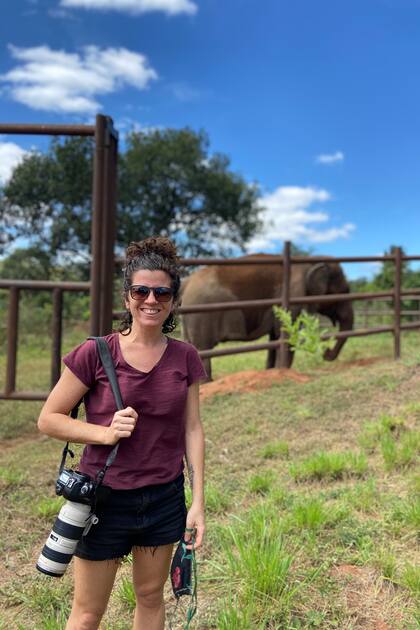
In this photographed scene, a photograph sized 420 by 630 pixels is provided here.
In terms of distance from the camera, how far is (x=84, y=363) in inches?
67.2

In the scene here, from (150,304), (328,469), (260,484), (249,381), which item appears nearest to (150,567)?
(150,304)

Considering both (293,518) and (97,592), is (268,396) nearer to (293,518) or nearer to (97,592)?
(293,518)

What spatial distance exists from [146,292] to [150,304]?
0.04 m

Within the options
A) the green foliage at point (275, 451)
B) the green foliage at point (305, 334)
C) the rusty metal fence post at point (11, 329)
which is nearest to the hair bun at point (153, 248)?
the green foliage at point (275, 451)

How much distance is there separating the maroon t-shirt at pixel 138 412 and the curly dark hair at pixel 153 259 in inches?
7.0

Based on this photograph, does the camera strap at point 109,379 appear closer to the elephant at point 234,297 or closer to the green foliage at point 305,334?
the green foliage at point 305,334

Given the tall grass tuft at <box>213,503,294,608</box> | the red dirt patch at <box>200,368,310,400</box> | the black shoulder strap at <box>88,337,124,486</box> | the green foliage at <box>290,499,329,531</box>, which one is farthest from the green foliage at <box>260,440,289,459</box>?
the black shoulder strap at <box>88,337,124,486</box>

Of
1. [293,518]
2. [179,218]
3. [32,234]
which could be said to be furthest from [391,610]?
[179,218]

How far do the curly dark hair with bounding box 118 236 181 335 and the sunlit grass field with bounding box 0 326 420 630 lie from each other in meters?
1.18

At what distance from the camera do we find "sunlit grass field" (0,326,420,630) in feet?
7.29

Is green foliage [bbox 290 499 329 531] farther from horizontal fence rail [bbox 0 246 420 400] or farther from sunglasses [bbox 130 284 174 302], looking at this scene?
horizontal fence rail [bbox 0 246 420 400]

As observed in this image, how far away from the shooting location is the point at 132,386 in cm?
171

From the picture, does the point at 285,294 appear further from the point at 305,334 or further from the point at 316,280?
the point at 316,280

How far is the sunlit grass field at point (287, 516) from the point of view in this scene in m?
2.22
